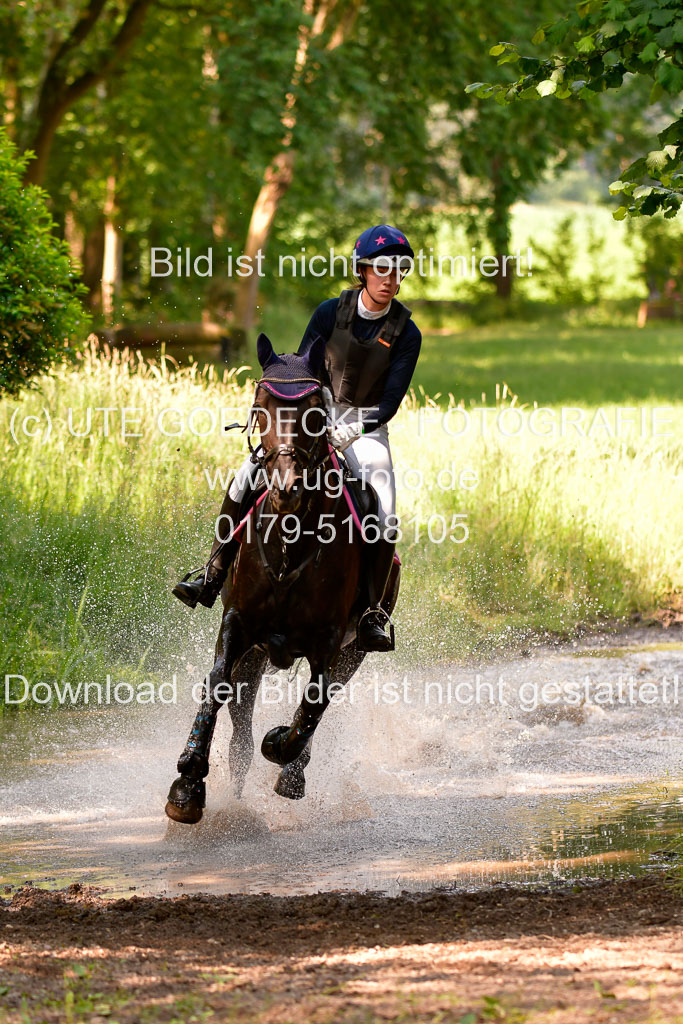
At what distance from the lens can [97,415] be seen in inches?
520

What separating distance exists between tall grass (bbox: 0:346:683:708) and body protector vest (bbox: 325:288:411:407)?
3.58 metres

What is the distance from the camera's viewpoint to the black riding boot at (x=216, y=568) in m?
7.36

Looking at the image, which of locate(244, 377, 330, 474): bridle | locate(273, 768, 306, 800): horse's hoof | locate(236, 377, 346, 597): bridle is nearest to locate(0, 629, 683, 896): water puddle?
locate(273, 768, 306, 800): horse's hoof

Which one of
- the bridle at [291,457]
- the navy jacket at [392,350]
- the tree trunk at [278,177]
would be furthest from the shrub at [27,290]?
the tree trunk at [278,177]

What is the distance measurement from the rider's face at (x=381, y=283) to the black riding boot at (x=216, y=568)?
1383mm

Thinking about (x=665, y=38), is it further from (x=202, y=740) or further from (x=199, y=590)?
(x=202, y=740)

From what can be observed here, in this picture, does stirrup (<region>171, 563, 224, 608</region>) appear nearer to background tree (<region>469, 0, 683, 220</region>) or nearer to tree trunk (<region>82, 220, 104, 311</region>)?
background tree (<region>469, 0, 683, 220</region>)

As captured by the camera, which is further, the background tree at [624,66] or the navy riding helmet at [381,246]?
the navy riding helmet at [381,246]

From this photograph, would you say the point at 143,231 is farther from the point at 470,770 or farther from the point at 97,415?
the point at 470,770

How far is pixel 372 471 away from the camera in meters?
7.65

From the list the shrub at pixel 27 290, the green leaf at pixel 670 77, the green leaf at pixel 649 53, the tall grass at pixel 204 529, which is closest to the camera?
the green leaf at pixel 649 53

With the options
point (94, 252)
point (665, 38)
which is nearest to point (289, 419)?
point (665, 38)

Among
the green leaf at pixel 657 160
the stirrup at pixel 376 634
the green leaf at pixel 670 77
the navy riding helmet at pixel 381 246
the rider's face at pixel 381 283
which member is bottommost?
the stirrup at pixel 376 634

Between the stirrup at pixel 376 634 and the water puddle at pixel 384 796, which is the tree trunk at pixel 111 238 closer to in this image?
the water puddle at pixel 384 796
